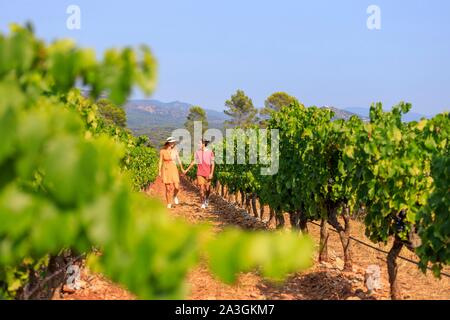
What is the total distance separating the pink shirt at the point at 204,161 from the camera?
13914 millimetres

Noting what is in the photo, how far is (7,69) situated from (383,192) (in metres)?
4.83

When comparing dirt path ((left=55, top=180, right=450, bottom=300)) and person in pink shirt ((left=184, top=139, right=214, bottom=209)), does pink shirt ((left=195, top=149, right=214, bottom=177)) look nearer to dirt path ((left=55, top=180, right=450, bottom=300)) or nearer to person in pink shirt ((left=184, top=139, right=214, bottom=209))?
person in pink shirt ((left=184, top=139, right=214, bottom=209))

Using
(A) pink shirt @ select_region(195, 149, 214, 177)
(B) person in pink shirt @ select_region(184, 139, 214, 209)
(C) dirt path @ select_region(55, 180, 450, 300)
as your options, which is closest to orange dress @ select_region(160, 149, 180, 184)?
(B) person in pink shirt @ select_region(184, 139, 214, 209)

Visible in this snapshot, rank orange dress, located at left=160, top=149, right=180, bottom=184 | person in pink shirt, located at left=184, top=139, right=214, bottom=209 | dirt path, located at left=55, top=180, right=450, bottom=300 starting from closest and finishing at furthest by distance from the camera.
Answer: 1. dirt path, located at left=55, top=180, right=450, bottom=300
2. orange dress, located at left=160, top=149, right=180, bottom=184
3. person in pink shirt, located at left=184, top=139, right=214, bottom=209

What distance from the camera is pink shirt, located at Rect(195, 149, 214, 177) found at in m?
13.9

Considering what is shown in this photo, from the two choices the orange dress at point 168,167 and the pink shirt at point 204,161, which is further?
the pink shirt at point 204,161

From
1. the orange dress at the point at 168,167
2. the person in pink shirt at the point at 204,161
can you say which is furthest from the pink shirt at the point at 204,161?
the orange dress at the point at 168,167

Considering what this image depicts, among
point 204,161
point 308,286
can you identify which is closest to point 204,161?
point 204,161

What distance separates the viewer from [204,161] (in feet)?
45.6

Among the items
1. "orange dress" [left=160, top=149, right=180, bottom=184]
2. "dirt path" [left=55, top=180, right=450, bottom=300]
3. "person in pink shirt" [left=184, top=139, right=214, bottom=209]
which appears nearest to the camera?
"dirt path" [left=55, top=180, right=450, bottom=300]

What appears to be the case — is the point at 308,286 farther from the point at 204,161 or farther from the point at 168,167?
the point at 204,161

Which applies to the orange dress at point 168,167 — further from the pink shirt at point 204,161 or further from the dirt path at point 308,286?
the dirt path at point 308,286
